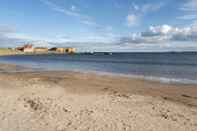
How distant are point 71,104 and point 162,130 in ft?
14.0

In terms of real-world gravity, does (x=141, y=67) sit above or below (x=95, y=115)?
below

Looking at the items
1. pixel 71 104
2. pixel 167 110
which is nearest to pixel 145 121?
pixel 167 110

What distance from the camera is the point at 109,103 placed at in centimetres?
994

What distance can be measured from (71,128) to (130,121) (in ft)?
6.40

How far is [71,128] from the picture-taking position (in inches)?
263

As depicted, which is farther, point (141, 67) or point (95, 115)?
point (141, 67)

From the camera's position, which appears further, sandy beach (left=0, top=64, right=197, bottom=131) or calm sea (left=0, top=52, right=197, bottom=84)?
calm sea (left=0, top=52, right=197, bottom=84)

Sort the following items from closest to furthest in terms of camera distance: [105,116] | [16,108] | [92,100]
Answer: [105,116]
[16,108]
[92,100]

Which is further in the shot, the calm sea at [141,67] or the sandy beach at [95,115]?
the calm sea at [141,67]

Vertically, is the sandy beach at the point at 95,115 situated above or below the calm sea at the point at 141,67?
above

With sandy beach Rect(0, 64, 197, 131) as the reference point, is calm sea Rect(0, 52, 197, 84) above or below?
below

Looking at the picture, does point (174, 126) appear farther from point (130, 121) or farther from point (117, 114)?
point (117, 114)

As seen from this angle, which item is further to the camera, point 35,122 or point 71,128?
point 35,122

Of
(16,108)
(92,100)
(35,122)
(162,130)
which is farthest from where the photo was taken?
(92,100)
